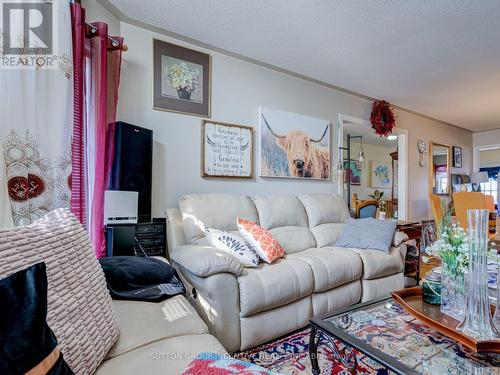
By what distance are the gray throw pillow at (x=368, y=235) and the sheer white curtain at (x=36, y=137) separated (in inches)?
91.5

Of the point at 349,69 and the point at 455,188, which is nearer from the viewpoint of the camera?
the point at 349,69

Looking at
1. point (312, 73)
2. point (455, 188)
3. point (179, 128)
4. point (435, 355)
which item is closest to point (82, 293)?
point (435, 355)

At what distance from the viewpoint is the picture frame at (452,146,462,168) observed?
5300 mm

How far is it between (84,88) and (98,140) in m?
0.34

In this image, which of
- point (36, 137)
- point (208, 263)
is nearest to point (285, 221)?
point (208, 263)

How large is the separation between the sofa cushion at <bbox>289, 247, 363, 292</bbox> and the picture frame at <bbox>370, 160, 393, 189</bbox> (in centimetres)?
507

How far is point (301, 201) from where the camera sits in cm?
288

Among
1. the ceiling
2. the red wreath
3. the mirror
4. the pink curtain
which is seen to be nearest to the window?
the mirror

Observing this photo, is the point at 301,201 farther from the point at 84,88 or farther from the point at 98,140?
the point at 84,88

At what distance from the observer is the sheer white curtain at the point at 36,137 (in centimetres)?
122

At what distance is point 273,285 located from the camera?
1.70 meters

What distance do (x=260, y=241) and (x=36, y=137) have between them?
150cm

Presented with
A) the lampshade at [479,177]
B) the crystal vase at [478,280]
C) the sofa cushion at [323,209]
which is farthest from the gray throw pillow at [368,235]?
the lampshade at [479,177]

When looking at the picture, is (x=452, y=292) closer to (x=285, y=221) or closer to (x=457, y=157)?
(x=285, y=221)
